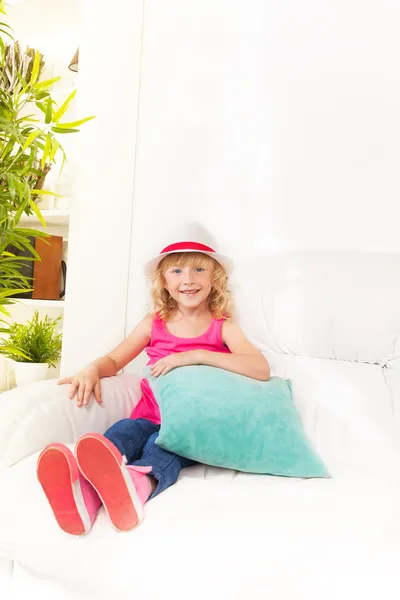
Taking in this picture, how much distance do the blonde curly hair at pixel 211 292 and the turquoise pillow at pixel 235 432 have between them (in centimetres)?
46

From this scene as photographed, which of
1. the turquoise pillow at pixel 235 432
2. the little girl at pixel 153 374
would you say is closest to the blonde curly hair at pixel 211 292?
the little girl at pixel 153 374

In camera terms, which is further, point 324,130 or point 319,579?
point 324,130

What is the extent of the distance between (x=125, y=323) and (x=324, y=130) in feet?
3.19

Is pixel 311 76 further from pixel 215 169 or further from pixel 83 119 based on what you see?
pixel 83 119

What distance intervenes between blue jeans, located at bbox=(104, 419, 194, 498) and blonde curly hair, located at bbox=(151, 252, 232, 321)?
41cm

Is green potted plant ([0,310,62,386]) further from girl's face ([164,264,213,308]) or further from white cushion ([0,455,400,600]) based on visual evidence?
white cushion ([0,455,400,600])

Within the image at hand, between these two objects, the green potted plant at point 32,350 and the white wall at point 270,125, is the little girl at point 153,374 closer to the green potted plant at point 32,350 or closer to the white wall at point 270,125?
the white wall at point 270,125

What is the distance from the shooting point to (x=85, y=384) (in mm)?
1348

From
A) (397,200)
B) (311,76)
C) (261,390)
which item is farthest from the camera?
(311,76)

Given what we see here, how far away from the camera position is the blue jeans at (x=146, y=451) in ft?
3.49

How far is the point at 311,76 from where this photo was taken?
1803 mm

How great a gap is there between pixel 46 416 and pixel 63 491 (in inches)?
13.4

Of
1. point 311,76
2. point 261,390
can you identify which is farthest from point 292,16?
point 261,390

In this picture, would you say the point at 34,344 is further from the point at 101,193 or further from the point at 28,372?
the point at 101,193
